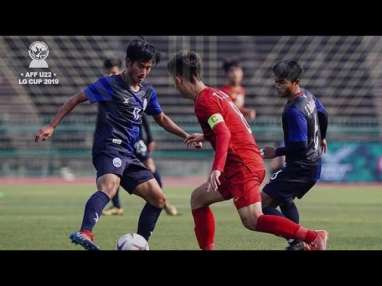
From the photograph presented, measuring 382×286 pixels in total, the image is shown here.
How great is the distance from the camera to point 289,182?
8352mm

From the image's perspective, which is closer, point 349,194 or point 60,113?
point 60,113

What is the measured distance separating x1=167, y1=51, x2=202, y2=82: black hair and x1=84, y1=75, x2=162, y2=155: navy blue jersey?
3.52ft

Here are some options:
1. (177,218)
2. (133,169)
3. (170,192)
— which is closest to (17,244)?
(133,169)

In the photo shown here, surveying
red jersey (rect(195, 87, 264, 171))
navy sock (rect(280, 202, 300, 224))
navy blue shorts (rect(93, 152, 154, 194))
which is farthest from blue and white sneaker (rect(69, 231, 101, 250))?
navy sock (rect(280, 202, 300, 224))

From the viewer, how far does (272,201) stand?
8.38m

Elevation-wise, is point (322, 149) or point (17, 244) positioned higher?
point (322, 149)

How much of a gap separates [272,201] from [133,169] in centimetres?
139

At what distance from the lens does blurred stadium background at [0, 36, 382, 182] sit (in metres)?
28.0

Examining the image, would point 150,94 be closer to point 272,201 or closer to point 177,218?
point 272,201

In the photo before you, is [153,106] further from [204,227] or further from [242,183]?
[242,183]

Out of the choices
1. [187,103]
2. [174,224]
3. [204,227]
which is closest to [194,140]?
[204,227]

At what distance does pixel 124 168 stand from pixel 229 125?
1.37m

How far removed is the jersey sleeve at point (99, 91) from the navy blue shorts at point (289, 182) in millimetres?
Answer: 1802

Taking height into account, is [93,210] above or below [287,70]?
below
